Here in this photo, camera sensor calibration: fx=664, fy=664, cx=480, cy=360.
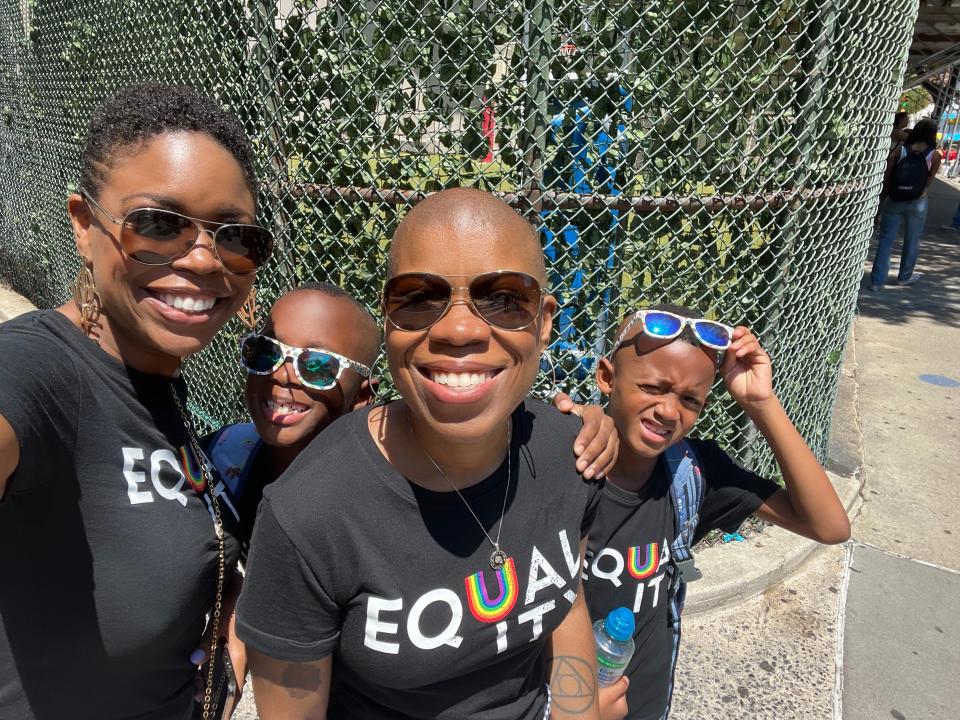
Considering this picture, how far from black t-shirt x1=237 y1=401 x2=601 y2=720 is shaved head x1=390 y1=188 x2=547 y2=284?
38cm

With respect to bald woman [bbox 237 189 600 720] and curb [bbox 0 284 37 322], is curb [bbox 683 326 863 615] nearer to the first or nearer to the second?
bald woman [bbox 237 189 600 720]

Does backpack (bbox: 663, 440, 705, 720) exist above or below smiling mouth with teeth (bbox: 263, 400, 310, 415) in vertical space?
below

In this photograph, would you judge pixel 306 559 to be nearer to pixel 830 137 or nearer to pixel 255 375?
pixel 255 375

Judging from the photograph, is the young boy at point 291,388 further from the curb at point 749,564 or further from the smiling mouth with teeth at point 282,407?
the curb at point 749,564

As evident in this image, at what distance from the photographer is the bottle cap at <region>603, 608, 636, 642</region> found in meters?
1.69

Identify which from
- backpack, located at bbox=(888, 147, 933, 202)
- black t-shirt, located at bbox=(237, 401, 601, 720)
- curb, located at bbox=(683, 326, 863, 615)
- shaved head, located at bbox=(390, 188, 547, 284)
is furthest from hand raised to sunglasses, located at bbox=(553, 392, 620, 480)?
backpack, located at bbox=(888, 147, 933, 202)

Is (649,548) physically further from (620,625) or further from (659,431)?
(659,431)

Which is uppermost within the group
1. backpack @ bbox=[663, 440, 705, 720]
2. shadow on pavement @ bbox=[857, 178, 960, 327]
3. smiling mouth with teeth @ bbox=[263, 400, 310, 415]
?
smiling mouth with teeth @ bbox=[263, 400, 310, 415]

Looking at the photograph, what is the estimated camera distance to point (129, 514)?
123cm

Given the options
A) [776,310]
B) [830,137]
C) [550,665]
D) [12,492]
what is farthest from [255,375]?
[830,137]

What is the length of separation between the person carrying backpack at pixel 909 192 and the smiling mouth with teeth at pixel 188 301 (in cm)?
986

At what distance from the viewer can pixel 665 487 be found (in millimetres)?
1838

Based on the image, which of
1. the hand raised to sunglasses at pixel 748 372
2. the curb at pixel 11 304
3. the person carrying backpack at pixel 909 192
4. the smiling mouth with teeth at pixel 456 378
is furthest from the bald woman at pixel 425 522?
the person carrying backpack at pixel 909 192

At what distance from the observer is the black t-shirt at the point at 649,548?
1.75 metres
